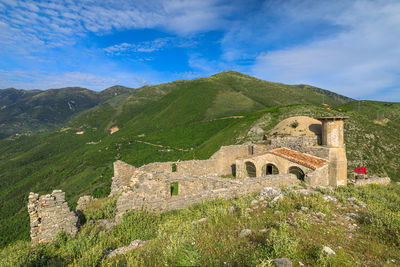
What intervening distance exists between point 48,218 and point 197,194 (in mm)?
5931

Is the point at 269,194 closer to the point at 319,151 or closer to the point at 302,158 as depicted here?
the point at 302,158

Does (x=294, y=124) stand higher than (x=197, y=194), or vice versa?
(x=294, y=124)

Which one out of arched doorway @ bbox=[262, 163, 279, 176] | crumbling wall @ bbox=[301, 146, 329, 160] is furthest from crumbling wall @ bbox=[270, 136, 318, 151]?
arched doorway @ bbox=[262, 163, 279, 176]

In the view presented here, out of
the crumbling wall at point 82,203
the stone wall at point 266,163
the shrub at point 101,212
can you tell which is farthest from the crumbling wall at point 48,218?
the stone wall at point 266,163

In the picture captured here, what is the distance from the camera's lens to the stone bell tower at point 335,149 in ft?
43.2

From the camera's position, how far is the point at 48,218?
6926 millimetres

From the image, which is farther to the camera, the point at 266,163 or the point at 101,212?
the point at 266,163

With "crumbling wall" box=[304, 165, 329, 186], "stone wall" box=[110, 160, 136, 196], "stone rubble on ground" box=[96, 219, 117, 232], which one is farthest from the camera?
"stone wall" box=[110, 160, 136, 196]

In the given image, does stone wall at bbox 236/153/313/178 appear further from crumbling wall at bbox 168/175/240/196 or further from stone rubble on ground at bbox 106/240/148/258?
stone rubble on ground at bbox 106/240/148/258

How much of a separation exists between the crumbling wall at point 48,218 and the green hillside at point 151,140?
850 inches

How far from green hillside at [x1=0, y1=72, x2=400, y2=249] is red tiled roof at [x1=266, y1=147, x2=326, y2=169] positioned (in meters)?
13.4

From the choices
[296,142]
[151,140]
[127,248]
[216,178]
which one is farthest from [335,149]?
[151,140]

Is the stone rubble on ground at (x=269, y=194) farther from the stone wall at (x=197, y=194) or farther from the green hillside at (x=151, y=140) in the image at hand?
the green hillside at (x=151, y=140)

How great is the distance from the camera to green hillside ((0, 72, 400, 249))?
101 feet
